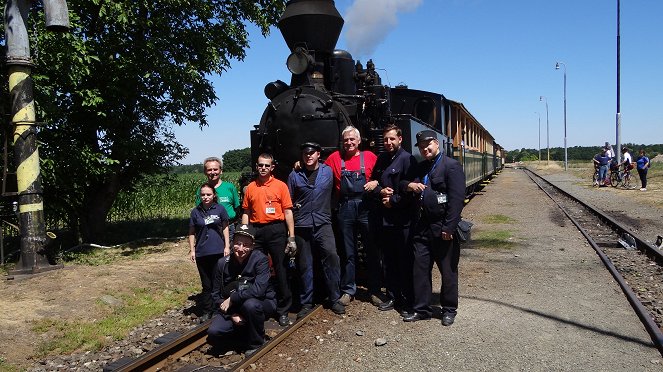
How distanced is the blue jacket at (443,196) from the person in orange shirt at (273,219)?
1432 millimetres

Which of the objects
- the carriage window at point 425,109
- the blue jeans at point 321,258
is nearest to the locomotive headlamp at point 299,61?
the blue jeans at point 321,258

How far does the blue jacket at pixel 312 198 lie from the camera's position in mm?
5555

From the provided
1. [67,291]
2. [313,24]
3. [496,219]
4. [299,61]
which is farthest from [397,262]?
[496,219]

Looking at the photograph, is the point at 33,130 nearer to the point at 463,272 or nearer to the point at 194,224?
the point at 194,224

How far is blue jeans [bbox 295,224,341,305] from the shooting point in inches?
219

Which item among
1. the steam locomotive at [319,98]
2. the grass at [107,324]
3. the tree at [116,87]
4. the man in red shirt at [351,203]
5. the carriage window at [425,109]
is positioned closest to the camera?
the grass at [107,324]

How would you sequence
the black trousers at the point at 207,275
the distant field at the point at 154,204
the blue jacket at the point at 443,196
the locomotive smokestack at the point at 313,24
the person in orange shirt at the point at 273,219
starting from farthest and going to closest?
1. the distant field at the point at 154,204
2. the locomotive smokestack at the point at 313,24
3. the black trousers at the point at 207,275
4. the person in orange shirt at the point at 273,219
5. the blue jacket at the point at 443,196

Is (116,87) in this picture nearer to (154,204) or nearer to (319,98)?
(319,98)

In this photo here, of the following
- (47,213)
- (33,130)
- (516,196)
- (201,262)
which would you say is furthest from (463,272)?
(516,196)

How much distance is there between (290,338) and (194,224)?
5.68ft

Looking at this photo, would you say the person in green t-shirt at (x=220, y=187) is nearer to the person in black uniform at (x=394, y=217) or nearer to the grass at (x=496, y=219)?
the person in black uniform at (x=394, y=217)

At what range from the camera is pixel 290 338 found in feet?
15.8

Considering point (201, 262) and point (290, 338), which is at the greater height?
point (201, 262)

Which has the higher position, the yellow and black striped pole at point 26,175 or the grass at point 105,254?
the yellow and black striped pole at point 26,175
